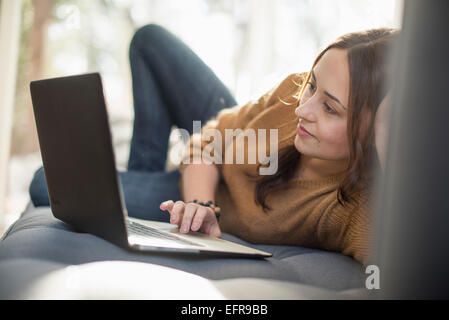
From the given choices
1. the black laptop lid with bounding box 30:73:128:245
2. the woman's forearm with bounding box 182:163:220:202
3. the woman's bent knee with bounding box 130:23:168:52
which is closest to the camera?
the black laptop lid with bounding box 30:73:128:245

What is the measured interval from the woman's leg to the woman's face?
23.0 inches

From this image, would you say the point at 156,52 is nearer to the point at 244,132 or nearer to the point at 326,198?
the point at 244,132

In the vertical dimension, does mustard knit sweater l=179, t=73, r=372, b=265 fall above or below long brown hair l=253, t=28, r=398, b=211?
below

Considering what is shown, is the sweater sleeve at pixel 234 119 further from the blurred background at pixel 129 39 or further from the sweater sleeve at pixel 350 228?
the blurred background at pixel 129 39

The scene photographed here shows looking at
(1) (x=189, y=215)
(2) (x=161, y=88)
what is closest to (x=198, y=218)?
(1) (x=189, y=215)

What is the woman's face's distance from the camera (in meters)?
0.72

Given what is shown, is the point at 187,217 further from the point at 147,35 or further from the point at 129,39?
the point at 129,39

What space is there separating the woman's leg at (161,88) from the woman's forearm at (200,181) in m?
0.32

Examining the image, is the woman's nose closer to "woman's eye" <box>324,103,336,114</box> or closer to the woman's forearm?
"woman's eye" <box>324,103,336,114</box>

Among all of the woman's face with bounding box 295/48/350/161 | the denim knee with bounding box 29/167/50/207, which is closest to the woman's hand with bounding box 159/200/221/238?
the woman's face with bounding box 295/48/350/161

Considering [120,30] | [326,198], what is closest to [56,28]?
[120,30]

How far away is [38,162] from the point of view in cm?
229

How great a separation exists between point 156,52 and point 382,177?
103 centimetres

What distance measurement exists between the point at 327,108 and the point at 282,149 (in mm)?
205
